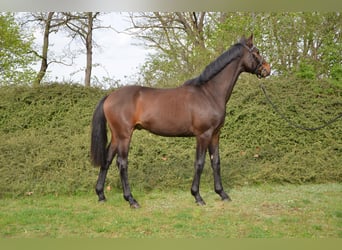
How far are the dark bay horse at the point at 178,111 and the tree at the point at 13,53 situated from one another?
7.39m

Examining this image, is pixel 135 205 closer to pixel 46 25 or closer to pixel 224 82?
pixel 224 82

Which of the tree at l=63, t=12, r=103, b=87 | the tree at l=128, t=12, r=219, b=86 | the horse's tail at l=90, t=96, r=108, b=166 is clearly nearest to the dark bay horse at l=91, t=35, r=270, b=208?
the horse's tail at l=90, t=96, r=108, b=166

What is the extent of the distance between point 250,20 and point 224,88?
6.37m

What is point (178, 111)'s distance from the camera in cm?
525

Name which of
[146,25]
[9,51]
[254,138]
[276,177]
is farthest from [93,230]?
[146,25]

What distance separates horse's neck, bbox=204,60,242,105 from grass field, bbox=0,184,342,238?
1.58 metres

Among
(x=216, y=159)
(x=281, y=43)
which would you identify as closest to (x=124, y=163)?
(x=216, y=159)

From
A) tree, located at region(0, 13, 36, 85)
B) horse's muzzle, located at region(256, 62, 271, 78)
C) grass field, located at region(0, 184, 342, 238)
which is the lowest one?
grass field, located at region(0, 184, 342, 238)

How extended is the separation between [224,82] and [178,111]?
0.80 m

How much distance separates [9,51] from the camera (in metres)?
12.3

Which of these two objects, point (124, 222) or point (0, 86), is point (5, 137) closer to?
point (0, 86)

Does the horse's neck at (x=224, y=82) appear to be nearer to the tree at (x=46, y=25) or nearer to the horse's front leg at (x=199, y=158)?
the horse's front leg at (x=199, y=158)

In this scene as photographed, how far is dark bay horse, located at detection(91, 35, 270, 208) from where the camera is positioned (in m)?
5.23

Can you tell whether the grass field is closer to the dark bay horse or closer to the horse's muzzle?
the dark bay horse
